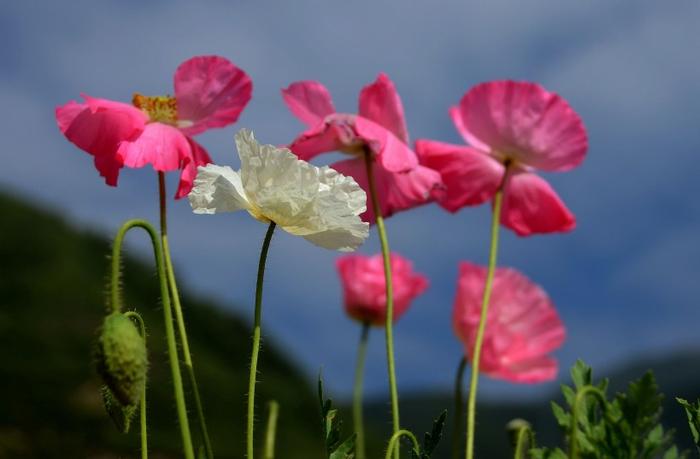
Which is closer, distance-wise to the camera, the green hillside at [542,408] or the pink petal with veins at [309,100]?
the pink petal with veins at [309,100]

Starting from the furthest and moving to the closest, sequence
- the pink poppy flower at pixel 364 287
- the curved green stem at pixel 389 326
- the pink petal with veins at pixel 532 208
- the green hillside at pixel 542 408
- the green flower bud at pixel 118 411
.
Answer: the green hillside at pixel 542 408
the pink poppy flower at pixel 364 287
the pink petal with veins at pixel 532 208
the curved green stem at pixel 389 326
the green flower bud at pixel 118 411

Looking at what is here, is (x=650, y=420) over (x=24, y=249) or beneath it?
beneath

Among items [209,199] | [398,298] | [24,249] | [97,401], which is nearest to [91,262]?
[24,249]

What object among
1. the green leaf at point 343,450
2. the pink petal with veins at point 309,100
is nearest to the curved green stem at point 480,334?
the green leaf at point 343,450

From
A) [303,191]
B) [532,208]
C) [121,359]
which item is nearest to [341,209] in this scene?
[303,191]

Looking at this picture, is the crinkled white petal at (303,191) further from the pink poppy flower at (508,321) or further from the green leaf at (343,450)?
the pink poppy flower at (508,321)

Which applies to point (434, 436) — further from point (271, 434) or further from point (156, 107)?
point (156, 107)

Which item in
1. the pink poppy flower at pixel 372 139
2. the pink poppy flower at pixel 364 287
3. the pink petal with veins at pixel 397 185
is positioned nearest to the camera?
the pink poppy flower at pixel 372 139

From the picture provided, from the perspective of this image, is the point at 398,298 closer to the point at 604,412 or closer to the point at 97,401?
the point at 604,412
